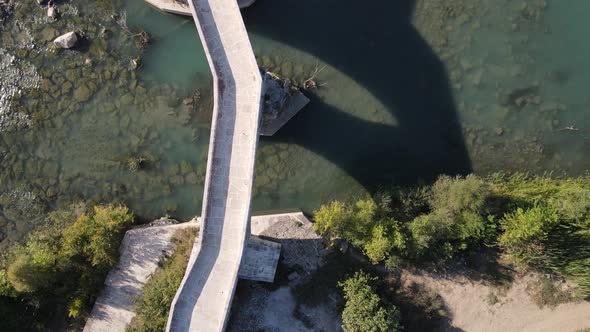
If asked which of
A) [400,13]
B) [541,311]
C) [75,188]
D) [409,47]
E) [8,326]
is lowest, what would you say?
[8,326]

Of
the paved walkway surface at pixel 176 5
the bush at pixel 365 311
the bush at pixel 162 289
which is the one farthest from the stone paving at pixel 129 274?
the paved walkway surface at pixel 176 5

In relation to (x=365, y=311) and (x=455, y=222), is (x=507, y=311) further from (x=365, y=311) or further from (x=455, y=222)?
(x=365, y=311)

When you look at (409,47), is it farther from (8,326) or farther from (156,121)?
(8,326)

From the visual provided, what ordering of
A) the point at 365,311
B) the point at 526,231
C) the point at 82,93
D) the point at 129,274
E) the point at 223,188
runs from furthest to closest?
the point at 82,93, the point at 129,274, the point at 365,311, the point at 526,231, the point at 223,188

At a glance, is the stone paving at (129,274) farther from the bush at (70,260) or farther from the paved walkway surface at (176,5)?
the paved walkway surface at (176,5)

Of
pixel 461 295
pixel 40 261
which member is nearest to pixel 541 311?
pixel 461 295

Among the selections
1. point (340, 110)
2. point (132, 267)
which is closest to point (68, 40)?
point (132, 267)
